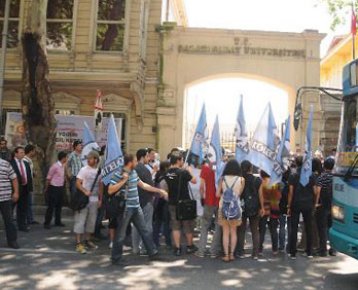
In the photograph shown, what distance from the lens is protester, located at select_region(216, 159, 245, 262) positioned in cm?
829

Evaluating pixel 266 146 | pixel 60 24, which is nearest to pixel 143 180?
pixel 266 146

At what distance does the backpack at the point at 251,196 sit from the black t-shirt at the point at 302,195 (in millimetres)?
682

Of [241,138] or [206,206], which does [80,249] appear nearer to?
[206,206]

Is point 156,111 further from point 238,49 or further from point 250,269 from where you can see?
point 250,269

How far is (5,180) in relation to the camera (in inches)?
346

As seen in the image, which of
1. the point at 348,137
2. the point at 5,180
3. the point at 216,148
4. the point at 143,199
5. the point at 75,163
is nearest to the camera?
the point at 348,137

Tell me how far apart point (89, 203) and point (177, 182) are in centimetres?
167

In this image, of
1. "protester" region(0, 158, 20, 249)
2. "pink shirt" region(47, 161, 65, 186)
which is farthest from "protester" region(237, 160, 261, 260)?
"pink shirt" region(47, 161, 65, 186)

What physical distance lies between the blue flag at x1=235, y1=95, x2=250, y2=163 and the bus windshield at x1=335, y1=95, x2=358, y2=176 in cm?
211

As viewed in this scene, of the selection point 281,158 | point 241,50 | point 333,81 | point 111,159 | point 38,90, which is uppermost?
point 333,81

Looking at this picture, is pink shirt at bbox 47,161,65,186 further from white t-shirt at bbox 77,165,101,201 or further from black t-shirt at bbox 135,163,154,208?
black t-shirt at bbox 135,163,154,208

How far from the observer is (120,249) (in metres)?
7.88

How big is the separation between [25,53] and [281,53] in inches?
373

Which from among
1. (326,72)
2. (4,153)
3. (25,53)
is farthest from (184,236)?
(326,72)
